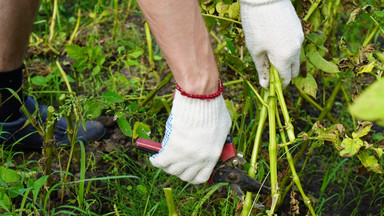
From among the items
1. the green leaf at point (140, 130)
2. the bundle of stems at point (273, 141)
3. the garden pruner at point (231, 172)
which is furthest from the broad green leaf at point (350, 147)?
the green leaf at point (140, 130)

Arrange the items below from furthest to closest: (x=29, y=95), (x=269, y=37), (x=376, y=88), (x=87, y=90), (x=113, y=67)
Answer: (x=113, y=67)
(x=87, y=90)
(x=29, y=95)
(x=269, y=37)
(x=376, y=88)

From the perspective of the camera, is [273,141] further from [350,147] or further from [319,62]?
[319,62]

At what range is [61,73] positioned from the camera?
229 centimetres

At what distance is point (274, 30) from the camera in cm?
129

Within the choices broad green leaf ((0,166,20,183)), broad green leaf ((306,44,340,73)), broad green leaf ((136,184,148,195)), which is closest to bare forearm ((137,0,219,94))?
broad green leaf ((306,44,340,73))

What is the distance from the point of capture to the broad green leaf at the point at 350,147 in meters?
1.24

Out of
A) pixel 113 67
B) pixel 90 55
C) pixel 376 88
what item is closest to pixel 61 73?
pixel 90 55

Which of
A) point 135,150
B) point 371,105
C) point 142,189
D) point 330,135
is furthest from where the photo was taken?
point 135,150

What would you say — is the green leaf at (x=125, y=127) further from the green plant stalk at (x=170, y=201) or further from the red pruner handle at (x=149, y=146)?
the green plant stalk at (x=170, y=201)

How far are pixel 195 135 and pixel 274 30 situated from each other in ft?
1.19

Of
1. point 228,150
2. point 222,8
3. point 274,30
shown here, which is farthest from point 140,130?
point 274,30

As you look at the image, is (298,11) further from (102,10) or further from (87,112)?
(102,10)

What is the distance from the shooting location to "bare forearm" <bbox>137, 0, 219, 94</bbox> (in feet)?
3.72

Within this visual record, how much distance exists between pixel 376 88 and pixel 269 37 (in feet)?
3.36
